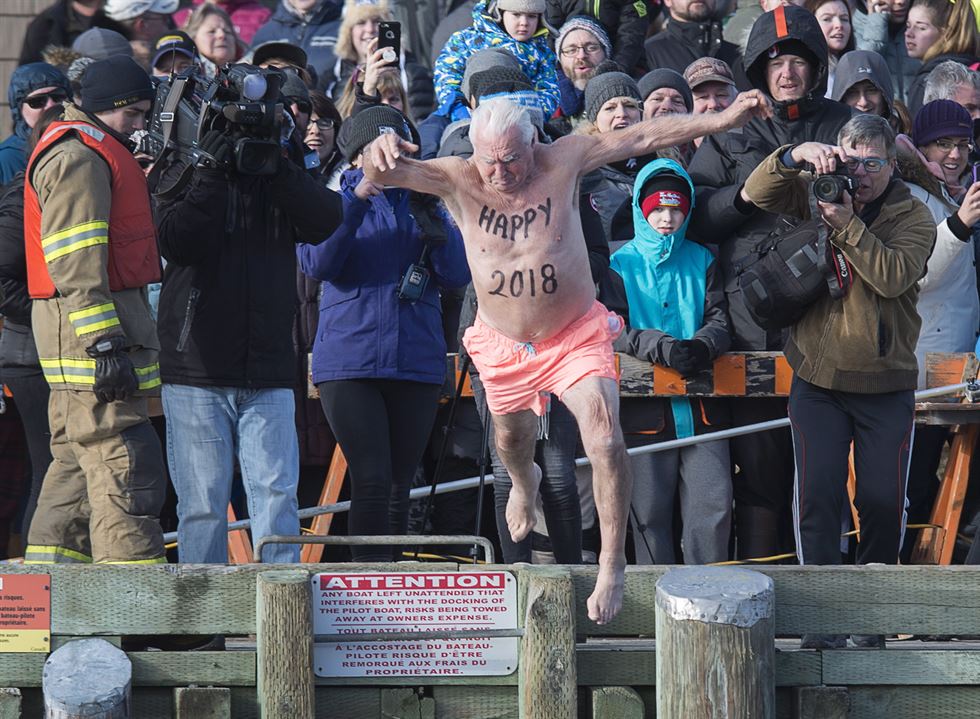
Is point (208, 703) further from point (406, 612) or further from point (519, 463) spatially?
point (519, 463)

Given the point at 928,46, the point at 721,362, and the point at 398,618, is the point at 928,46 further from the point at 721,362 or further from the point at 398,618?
the point at 398,618

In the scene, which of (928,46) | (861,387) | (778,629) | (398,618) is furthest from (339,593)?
(928,46)

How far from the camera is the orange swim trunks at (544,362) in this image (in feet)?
18.8

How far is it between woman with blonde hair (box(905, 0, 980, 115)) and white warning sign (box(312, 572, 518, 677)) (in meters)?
5.52

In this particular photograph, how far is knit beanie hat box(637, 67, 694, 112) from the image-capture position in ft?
27.2

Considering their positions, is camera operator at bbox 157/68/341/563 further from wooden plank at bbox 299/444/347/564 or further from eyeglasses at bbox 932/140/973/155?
eyeglasses at bbox 932/140/973/155

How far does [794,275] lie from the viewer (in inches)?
257

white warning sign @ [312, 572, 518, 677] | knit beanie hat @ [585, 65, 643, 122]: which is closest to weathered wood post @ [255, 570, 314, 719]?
white warning sign @ [312, 572, 518, 677]

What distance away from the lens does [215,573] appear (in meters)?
5.73

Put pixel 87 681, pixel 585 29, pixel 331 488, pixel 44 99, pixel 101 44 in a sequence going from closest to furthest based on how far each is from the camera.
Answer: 1. pixel 87 681
2. pixel 331 488
3. pixel 44 99
4. pixel 585 29
5. pixel 101 44

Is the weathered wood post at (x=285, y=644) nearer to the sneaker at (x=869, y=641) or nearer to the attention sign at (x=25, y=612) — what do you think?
the attention sign at (x=25, y=612)

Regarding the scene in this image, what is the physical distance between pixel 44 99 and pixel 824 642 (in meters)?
5.18

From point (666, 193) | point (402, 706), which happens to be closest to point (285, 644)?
point (402, 706)

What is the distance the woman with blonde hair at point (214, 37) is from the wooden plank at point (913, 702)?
596 centimetres
